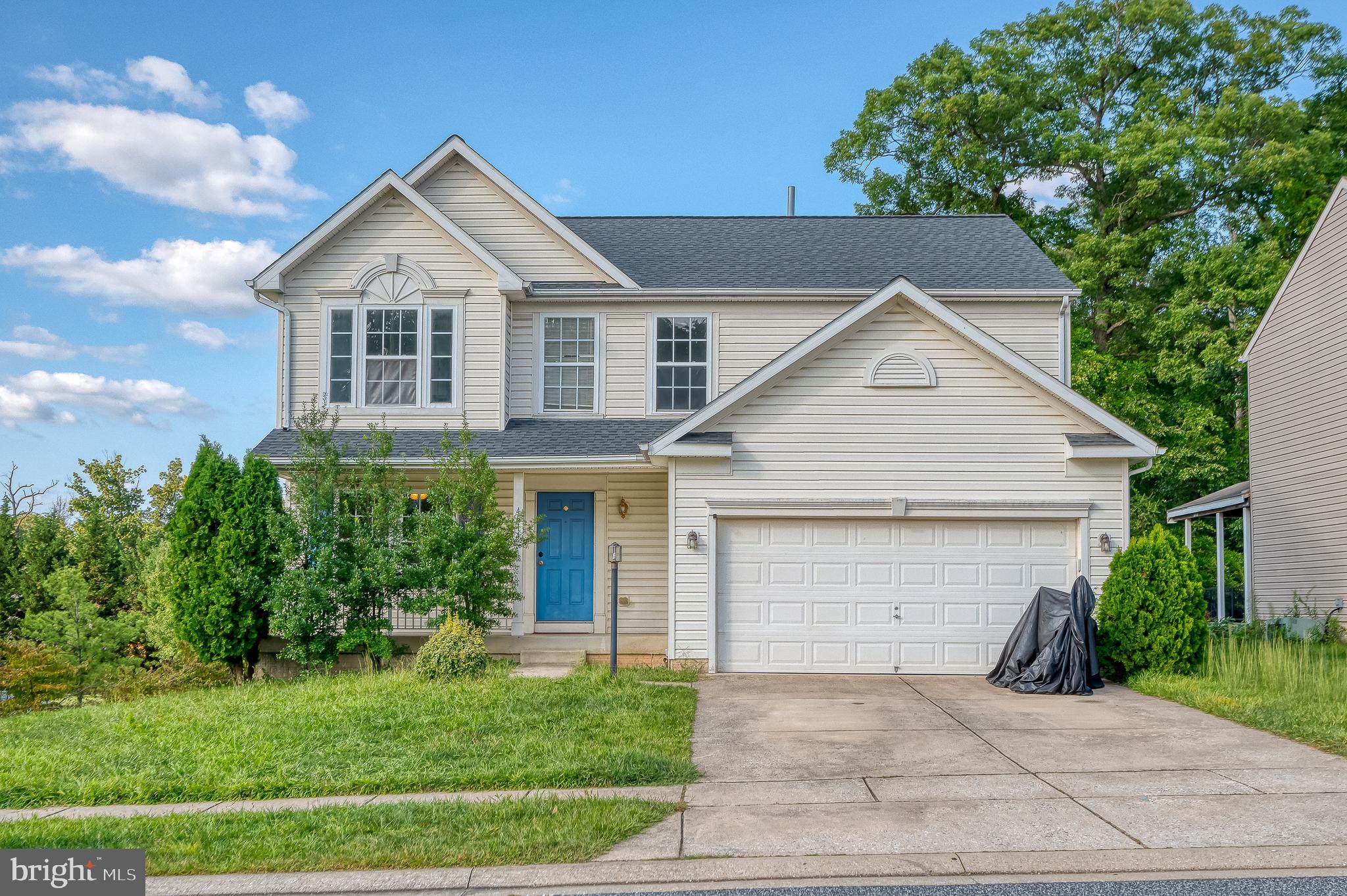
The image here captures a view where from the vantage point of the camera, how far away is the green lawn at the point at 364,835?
583 cm

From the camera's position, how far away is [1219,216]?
93.2ft

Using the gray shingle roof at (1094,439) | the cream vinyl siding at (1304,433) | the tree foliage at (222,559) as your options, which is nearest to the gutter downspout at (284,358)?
the tree foliage at (222,559)

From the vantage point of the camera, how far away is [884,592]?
13.3m

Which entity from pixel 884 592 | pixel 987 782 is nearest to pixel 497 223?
pixel 884 592

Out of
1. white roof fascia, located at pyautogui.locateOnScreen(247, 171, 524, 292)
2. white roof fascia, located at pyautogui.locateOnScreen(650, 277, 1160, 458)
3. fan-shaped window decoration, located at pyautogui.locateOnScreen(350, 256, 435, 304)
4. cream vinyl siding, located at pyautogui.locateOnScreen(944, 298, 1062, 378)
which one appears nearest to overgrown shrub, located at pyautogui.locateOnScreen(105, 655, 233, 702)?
white roof fascia, located at pyautogui.locateOnScreen(247, 171, 524, 292)

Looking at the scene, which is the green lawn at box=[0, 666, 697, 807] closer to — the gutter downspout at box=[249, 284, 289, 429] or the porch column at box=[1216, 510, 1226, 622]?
the gutter downspout at box=[249, 284, 289, 429]

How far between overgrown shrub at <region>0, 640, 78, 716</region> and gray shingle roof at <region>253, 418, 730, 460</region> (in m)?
4.24

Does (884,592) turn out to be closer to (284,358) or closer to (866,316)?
(866,316)

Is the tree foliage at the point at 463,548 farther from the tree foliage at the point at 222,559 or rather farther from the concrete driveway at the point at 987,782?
the concrete driveway at the point at 987,782

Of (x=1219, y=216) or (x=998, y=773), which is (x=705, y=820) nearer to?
(x=998, y=773)

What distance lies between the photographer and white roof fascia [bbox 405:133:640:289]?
16.2m

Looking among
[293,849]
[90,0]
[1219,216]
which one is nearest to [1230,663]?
[293,849]

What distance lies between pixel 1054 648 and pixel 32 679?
13663 millimetres

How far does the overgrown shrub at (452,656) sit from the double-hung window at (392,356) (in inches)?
172
